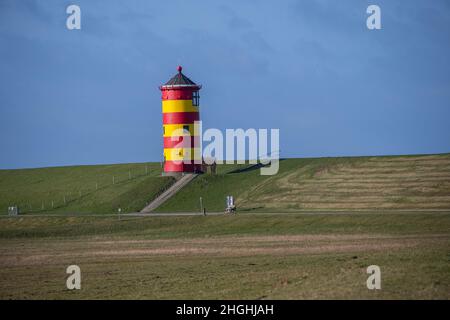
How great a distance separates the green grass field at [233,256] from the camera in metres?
31.5

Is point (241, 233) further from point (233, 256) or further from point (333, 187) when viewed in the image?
point (333, 187)

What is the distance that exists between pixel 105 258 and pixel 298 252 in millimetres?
8831

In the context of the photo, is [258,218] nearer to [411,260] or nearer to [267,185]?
[267,185]

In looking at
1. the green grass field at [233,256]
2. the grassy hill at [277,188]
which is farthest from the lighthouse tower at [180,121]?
the green grass field at [233,256]

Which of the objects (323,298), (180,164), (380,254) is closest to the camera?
(323,298)

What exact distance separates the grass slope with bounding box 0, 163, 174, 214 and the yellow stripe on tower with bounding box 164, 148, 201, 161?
225 centimetres

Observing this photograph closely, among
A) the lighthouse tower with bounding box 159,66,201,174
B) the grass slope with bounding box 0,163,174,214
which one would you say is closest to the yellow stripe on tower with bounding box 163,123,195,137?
the lighthouse tower with bounding box 159,66,201,174

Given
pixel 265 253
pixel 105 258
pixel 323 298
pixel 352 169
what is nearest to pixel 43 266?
pixel 105 258

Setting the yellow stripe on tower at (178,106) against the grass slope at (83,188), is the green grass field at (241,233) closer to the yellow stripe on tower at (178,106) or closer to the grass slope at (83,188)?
the grass slope at (83,188)

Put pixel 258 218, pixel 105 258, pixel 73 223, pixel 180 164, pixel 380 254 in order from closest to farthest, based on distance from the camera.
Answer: pixel 380 254, pixel 105 258, pixel 258 218, pixel 73 223, pixel 180 164

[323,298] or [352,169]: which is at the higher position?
[352,169]

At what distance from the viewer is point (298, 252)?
43688 mm

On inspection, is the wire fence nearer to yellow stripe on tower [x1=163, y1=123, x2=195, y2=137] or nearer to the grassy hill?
the grassy hill

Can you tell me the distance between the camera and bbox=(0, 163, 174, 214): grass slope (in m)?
84.1
